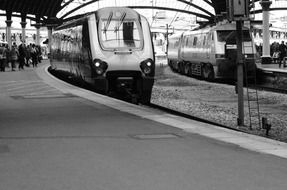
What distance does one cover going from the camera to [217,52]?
30250 mm

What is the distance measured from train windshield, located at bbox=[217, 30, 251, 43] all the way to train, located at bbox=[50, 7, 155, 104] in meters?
12.5

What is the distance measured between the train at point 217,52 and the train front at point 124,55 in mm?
8990

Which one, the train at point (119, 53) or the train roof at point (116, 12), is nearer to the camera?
the train at point (119, 53)

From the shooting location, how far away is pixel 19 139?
9.77 metres

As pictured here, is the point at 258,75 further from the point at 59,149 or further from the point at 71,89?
the point at 59,149

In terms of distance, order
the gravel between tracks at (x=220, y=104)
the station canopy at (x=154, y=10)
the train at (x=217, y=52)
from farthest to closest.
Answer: the station canopy at (x=154, y=10)
the train at (x=217, y=52)
the gravel between tracks at (x=220, y=104)

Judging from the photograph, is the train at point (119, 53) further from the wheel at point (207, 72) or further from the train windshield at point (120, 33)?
the wheel at point (207, 72)

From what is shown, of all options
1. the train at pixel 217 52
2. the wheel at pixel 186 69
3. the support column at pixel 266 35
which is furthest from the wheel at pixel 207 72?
the support column at pixel 266 35

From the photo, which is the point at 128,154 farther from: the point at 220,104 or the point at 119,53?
the point at 220,104

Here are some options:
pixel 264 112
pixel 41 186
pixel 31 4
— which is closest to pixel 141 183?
pixel 41 186

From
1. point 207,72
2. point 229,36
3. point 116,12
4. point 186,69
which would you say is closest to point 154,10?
point 186,69

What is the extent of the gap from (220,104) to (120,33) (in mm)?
4653

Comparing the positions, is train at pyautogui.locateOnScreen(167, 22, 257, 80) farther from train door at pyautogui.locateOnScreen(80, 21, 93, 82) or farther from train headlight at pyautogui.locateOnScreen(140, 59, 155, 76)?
train door at pyautogui.locateOnScreen(80, 21, 93, 82)

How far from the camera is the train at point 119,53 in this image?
17.8 metres
